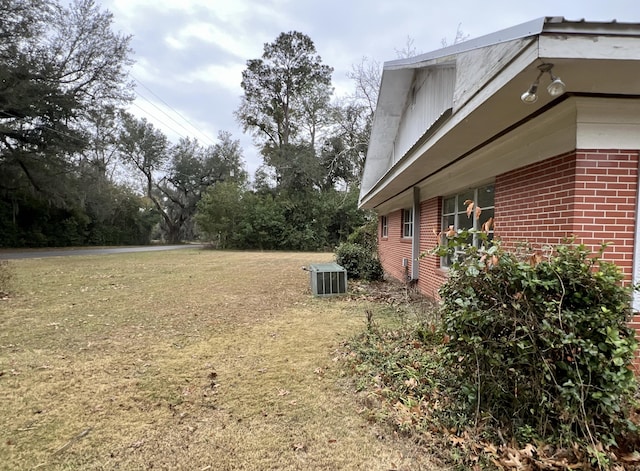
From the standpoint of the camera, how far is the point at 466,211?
14.4 feet

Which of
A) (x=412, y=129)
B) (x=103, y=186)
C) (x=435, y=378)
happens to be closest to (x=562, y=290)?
(x=435, y=378)

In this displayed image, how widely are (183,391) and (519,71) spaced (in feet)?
12.9

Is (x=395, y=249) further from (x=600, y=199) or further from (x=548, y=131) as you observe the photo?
(x=600, y=199)

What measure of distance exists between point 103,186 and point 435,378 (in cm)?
3180

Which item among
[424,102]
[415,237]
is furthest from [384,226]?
[424,102]

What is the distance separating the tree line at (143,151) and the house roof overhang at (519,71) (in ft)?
59.2

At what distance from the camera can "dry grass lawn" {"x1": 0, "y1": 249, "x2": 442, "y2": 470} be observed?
2311 mm

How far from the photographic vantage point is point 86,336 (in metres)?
4.96

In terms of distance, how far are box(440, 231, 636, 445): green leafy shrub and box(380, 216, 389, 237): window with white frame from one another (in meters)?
10.0

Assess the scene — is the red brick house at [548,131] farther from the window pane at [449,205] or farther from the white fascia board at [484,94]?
the window pane at [449,205]

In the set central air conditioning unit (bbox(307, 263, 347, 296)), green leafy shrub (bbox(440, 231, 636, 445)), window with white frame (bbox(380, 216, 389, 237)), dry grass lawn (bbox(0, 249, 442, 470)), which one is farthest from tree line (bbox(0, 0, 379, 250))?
green leafy shrub (bbox(440, 231, 636, 445))

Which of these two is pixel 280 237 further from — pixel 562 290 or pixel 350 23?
pixel 562 290

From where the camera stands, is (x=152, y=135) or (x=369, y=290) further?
(x=152, y=135)

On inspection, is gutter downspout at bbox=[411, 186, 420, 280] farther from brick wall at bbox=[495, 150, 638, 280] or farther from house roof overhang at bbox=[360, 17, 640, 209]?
brick wall at bbox=[495, 150, 638, 280]
